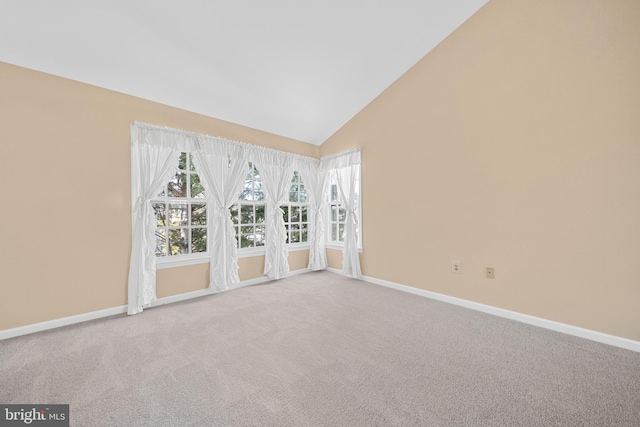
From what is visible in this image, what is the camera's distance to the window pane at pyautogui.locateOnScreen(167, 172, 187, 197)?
132 inches

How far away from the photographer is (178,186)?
3406 mm

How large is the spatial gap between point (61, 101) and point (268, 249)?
2.98 meters

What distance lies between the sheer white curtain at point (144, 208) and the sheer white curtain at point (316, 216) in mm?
2364

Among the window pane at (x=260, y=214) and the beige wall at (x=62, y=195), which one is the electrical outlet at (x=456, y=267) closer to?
the window pane at (x=260, y=214)

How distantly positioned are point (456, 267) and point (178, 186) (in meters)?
3.81

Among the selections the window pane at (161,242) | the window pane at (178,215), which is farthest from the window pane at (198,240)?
the window pane at (161,242)

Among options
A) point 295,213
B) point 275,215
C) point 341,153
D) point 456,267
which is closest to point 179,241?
point 275,215

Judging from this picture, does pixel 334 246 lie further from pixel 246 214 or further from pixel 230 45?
pixel 230 45

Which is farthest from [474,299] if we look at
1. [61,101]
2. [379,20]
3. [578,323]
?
[61,101]

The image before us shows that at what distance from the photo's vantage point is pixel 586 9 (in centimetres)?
221

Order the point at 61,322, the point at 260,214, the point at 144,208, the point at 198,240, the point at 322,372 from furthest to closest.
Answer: the point at 260,214 → the point at 198,240 → the point at 144,208 → the point at 61,322 → the point at 322,372

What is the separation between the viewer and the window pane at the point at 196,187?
3.52 metres

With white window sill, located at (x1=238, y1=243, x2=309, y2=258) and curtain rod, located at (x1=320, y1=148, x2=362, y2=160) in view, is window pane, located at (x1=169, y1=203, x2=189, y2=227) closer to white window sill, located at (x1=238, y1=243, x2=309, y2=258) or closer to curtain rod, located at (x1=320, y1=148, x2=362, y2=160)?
white window sill, located at (x1=238, y1=243, x2=309, y2=258)

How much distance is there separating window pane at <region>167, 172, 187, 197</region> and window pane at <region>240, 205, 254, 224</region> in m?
0.87
